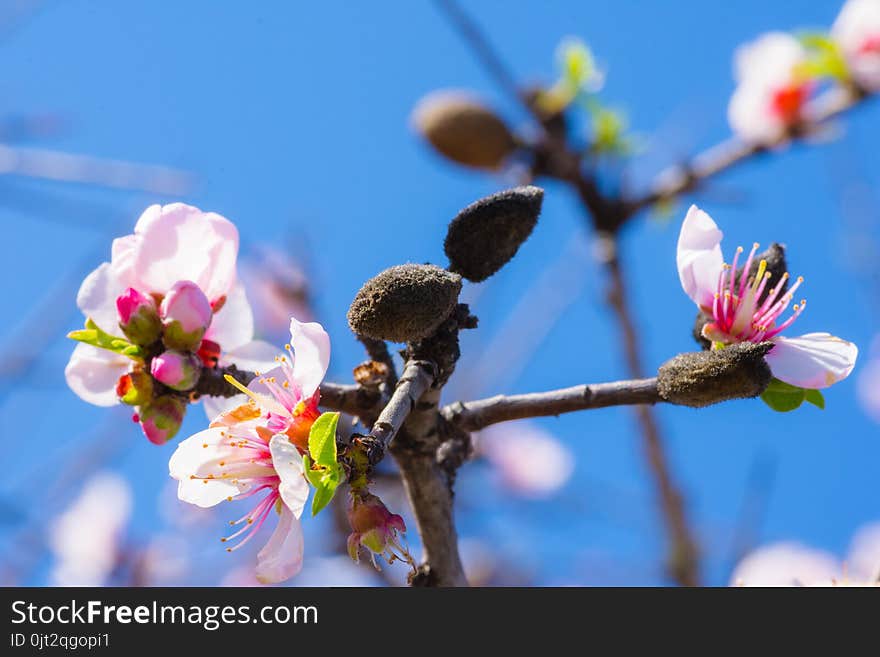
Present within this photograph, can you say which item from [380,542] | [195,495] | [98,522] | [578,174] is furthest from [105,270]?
[98,522]

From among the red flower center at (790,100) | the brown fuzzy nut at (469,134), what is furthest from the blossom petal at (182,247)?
the red flower center at (790,100)

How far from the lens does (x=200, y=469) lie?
3.93 ft

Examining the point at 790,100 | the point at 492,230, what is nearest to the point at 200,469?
the point at 492,230

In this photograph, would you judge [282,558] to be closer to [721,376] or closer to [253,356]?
[253,356]

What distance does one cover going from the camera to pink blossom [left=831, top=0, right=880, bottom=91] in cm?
277

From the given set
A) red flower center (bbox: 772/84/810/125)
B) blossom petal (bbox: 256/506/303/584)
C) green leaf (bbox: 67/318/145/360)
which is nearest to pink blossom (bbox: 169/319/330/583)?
blossom petal (bbox: 256/506/303/584)

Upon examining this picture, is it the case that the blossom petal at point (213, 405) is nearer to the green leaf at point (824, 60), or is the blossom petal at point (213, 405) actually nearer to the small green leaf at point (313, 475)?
the small green leaf at point (313, 475)

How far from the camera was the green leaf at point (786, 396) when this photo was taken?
1.23m

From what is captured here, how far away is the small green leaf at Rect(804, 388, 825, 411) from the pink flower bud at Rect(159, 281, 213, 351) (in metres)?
0.82

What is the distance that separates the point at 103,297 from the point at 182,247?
0.44ft

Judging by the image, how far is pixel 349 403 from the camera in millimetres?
1232

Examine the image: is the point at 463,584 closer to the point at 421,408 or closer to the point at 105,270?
the point at 421,408

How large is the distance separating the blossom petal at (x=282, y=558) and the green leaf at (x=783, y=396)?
2.06ft

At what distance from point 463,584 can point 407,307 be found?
0.44m
